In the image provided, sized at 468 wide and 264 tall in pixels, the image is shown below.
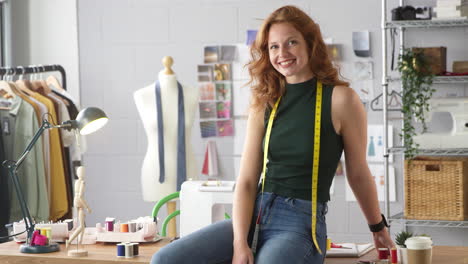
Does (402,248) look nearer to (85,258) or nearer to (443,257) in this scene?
(443,257)

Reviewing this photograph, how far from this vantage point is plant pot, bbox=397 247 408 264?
2.34 meters

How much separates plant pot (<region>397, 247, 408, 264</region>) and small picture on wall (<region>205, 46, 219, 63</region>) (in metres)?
2.90

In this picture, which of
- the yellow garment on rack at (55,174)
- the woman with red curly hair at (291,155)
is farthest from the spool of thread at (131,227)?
the yellow garment on rack at (55,174)

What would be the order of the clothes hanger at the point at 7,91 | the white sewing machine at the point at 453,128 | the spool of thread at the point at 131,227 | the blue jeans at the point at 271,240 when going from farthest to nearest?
the clothes hanger at the point at 7,91
the white sewing machine at the point at 453,128
the spool of thread at the point at 131,227
the blue jeans at the point at 271,240

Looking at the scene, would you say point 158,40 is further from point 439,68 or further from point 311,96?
point 311,96

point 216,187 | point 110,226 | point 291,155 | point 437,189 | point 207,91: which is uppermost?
point 207,91

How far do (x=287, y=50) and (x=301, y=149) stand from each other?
1.05 feet

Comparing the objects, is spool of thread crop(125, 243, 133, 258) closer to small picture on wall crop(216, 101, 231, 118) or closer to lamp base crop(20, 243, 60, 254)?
lamp base crop(20, 243, 60, 254)

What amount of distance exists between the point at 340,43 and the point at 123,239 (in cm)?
245

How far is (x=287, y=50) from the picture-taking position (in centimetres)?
243

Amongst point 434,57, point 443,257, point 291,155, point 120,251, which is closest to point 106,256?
point 120,251

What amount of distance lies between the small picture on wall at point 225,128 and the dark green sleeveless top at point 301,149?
263 centimetres

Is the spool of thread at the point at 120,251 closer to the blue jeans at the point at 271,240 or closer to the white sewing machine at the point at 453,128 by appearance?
the blue jeans at the point at 271,240

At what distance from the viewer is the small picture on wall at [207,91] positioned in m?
5.10
